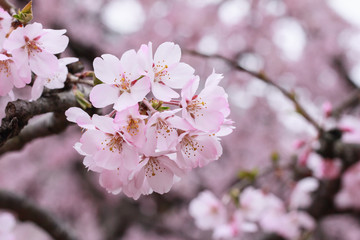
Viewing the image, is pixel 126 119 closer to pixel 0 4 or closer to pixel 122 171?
pixel 122 171

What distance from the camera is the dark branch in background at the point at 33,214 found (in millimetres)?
1638

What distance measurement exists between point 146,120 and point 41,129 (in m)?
0.57

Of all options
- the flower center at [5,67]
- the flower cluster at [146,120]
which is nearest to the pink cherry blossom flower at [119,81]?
the flower cluster at [146,120]

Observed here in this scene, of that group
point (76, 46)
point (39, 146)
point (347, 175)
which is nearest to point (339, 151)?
point (347, 175)

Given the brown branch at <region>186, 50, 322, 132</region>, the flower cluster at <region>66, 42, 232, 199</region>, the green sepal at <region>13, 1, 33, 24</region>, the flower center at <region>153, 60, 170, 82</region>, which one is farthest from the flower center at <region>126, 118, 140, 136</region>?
the brown branch at <region>186, 50, 322, 132</region>

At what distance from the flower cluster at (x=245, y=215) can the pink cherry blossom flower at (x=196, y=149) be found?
0.93 meters

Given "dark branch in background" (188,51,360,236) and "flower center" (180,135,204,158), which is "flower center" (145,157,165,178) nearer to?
"flower center" (180,135,204,158)

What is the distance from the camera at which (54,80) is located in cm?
89

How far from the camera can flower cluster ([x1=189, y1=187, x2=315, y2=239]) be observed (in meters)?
1.76

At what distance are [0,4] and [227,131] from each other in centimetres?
63

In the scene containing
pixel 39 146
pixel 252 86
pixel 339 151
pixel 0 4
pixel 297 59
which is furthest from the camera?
pixel 297 59

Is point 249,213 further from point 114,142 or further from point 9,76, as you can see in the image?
point 9,76

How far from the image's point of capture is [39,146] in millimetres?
5344

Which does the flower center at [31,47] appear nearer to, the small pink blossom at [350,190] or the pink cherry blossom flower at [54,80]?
the pink cherry blossom flower at [54,80]
